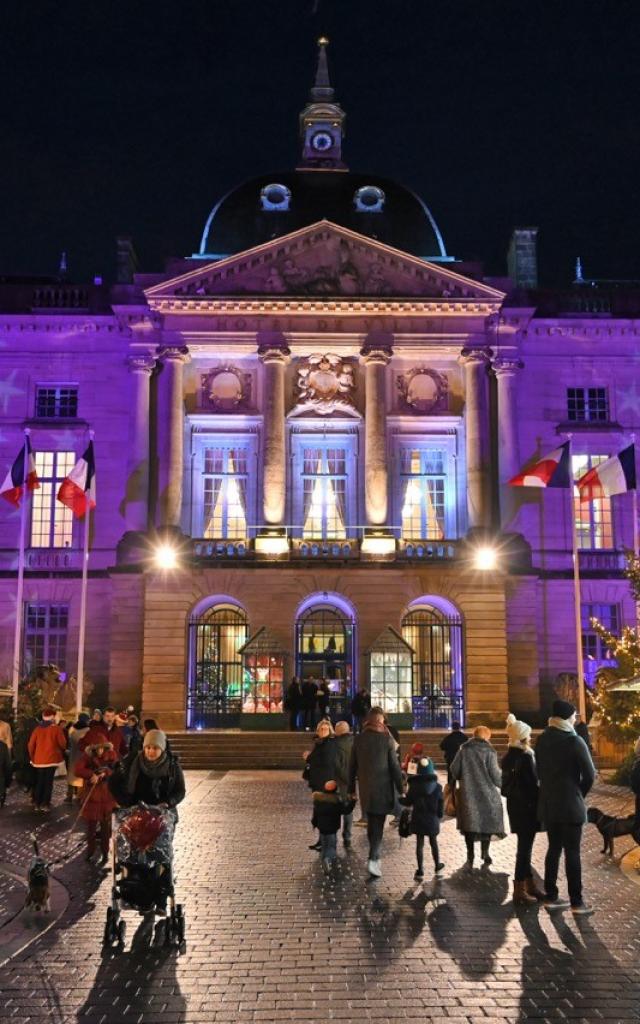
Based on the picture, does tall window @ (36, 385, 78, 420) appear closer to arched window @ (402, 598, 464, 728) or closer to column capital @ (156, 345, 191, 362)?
column capital @ (156, 345, 191, 362)

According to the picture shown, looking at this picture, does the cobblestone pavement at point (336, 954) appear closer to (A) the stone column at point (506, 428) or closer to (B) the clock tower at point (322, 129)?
(A) the stone column at point (506, 428)

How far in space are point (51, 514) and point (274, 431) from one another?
8.80 meters

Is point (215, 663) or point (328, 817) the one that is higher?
point (215, 663)

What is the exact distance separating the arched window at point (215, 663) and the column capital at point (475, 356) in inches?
479

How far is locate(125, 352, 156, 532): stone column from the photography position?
3831 centimetres

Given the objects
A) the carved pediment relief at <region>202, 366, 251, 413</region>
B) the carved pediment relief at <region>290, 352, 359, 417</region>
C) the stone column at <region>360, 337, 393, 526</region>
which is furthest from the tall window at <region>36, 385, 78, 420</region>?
the stone column at <region>360, 337, 393, 526</region>

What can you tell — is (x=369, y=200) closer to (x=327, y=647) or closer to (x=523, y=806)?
(x=327, y=647)

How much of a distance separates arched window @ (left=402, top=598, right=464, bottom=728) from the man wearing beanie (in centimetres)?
2518

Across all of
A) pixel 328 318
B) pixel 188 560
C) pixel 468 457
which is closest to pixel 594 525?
pixel 468 457

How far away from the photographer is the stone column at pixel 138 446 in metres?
38.3

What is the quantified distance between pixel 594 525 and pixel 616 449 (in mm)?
3033

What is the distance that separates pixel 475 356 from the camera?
39000 millimetres

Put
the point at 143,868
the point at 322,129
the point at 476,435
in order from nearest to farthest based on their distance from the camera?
1. the point at 143,868
2. the point at 476,435
3. the point at 322,129

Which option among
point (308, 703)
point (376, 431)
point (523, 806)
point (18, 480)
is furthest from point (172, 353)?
point (523, 806)
